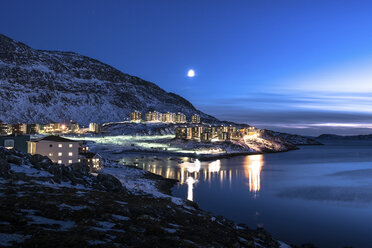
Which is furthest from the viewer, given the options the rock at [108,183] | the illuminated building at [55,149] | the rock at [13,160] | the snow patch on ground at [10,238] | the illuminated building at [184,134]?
the illuminated building at [184,134]

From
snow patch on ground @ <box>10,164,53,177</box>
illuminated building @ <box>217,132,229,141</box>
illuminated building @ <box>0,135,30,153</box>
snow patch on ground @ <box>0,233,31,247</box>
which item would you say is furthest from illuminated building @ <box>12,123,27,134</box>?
snow patch on ground @ <box>0,233,31,247</box>

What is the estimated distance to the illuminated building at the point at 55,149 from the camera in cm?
4941

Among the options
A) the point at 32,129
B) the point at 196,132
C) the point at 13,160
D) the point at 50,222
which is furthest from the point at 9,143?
the point at 196,132

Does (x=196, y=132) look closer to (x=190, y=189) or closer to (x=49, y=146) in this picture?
(x=190, y=189)

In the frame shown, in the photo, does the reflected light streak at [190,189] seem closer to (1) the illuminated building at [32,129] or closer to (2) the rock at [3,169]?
(2) the rock at [3,169]

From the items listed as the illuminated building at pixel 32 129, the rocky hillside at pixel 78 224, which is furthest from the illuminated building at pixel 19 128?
the rocky hillside at pixel 78 224

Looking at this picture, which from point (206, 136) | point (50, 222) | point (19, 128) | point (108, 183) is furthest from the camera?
point (206, 136)

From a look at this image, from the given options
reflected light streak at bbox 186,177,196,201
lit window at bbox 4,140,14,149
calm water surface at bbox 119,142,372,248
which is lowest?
calm water surface at bbox 119,142,372,248

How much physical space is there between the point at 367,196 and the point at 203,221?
4272cm

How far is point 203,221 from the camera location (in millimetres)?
21219

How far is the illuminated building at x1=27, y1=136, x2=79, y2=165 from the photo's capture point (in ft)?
162

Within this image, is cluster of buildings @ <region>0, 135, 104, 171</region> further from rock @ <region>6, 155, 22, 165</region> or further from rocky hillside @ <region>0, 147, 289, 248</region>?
rocky hillside @ <region>0, 147, 289, 248</region>

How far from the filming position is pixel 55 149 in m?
50.2

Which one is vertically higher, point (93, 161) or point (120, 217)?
point (120, 217)
